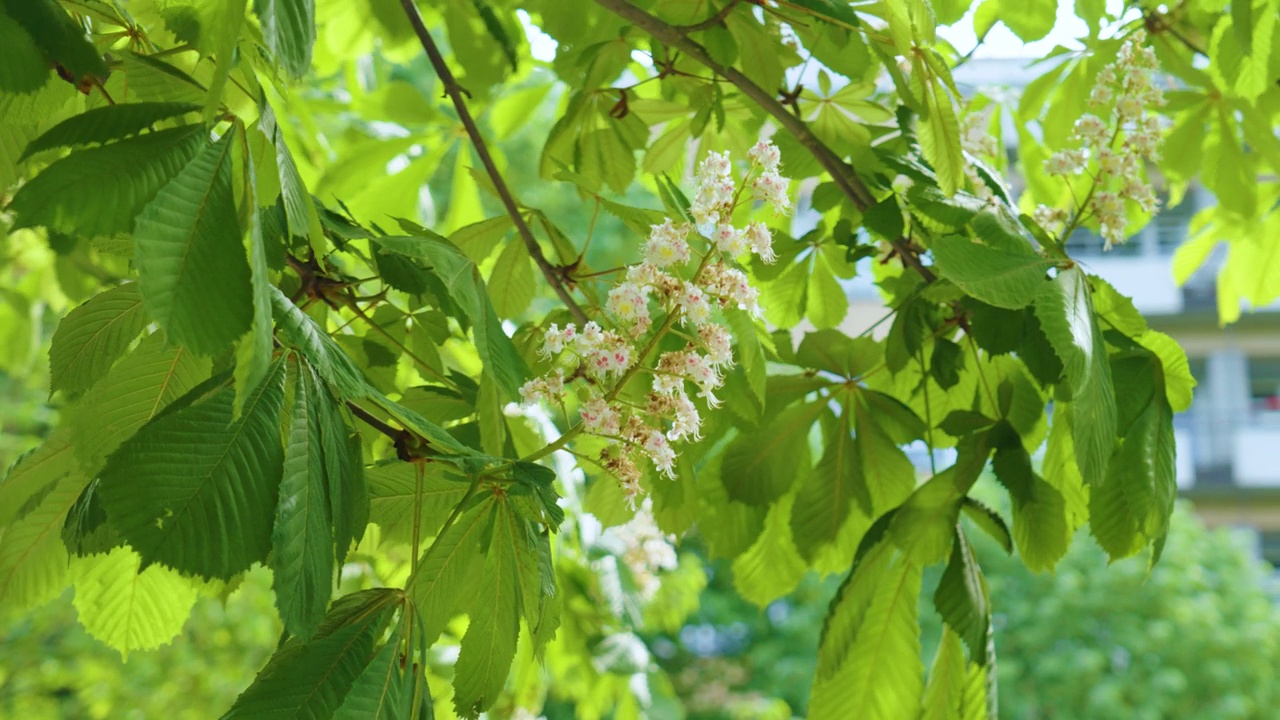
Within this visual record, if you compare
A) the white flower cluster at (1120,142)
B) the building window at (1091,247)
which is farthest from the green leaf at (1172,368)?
the building window at (1091,247)

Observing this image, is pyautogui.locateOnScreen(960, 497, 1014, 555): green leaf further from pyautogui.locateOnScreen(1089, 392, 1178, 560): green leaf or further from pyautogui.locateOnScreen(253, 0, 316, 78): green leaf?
pyautogui.locateOnScreen(253, 0, 316, 78): green leaf

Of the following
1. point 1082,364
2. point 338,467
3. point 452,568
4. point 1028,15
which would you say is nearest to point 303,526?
point 338,467

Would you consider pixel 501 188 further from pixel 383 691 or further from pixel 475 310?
pixel 383 691

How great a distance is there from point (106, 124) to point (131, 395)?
0.40 ft

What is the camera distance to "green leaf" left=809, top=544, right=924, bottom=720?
29.0 inches

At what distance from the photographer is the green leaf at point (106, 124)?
46 centimetres

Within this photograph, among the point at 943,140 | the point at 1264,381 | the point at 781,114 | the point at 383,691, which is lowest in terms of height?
the point at 383,691

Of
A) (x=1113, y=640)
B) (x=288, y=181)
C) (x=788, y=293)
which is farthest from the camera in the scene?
(x=1113, y=640)

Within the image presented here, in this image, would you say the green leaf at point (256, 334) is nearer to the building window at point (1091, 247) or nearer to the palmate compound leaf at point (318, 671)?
the palmate compound leaf at point (318, 671)

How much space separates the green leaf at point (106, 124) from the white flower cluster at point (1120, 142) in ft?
2.22

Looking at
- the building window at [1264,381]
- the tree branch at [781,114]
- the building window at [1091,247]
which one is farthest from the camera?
the building window at [1264,381]

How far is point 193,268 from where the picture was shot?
15.1 inches

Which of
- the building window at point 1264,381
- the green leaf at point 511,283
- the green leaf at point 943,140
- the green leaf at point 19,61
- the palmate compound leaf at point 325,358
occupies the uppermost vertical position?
the building window at point 1264,381

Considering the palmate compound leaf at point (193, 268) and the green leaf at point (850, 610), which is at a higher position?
the palmate compound leaf at point (193, 268)
